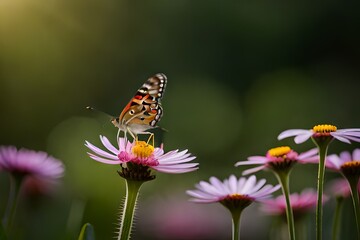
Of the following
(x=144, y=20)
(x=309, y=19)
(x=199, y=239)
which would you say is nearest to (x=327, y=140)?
(x=199, y=239)

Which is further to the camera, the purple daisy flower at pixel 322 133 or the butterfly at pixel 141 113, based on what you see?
the butterfly at pixel 141 113

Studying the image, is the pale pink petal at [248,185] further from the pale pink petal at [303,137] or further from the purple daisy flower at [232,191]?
the pale pink petal at [303,137]

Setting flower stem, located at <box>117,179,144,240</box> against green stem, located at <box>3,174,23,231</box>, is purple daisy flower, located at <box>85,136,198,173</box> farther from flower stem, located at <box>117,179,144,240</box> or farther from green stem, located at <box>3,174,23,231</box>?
green stem, located at <box>3,174,23,231</box>

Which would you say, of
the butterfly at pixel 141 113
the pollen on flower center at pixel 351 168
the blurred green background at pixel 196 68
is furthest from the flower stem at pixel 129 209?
the blurred green background at pixel 196 68

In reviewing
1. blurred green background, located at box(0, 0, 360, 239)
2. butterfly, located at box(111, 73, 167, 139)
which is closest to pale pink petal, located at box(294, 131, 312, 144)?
butterfly, located at box(111, 73, 167, 139)

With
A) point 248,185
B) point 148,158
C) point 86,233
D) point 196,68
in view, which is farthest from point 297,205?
point 196,68
